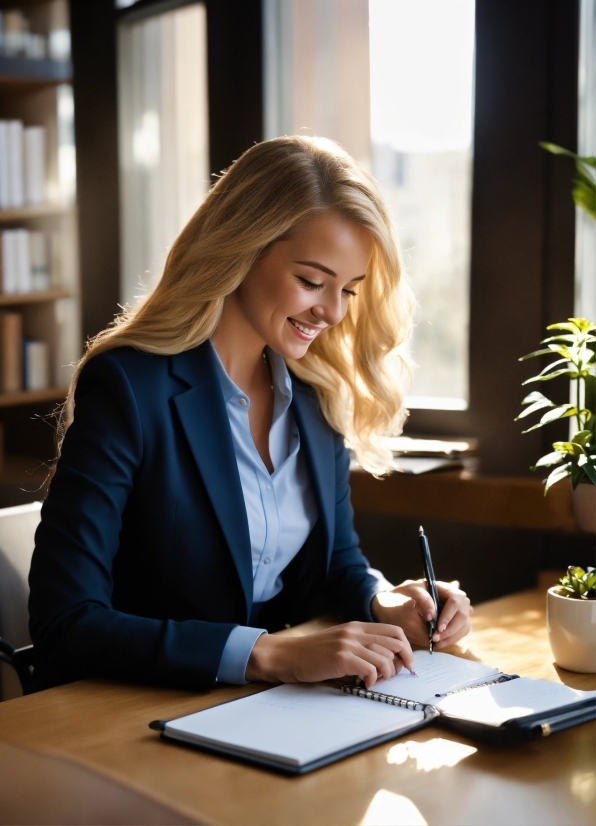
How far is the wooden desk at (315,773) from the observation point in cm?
103

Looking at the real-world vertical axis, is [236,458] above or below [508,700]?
above

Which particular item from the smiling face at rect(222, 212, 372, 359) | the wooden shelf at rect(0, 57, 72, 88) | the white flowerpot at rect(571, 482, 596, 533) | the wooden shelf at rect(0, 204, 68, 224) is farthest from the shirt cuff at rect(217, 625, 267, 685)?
the wooden shelf at rect(0, 57, 72, 88)

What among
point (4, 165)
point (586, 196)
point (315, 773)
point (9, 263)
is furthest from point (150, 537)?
point (4, 165)

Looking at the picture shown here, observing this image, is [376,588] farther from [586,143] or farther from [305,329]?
[586,143]

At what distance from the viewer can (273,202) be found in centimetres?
178

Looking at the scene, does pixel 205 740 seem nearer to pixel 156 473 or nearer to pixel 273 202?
pixel 156 473

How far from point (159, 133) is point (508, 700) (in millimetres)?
2798

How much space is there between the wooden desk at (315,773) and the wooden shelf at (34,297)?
2.61m

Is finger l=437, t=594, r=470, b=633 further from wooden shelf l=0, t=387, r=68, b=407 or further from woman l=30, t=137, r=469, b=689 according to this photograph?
wooden shelf l=0, t=387, r=68, b=407

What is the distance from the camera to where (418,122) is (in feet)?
9.14

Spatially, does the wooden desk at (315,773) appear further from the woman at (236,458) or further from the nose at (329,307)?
the nose at (329,307)

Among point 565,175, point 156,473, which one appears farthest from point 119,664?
point 565,175

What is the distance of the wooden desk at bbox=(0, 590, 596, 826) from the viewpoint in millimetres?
1025

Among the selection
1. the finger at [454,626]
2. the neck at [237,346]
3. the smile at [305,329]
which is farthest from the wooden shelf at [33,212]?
the finger at [454,626]
